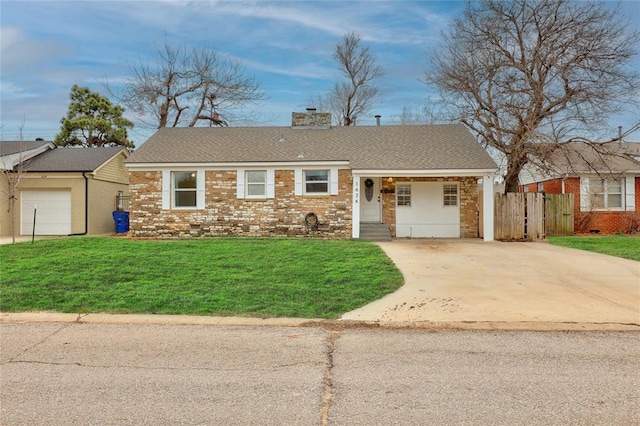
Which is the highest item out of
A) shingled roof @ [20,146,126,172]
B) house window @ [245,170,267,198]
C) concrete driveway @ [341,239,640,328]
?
shingled roof @ [20,146,126,172]

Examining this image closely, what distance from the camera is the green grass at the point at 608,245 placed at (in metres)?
12.1

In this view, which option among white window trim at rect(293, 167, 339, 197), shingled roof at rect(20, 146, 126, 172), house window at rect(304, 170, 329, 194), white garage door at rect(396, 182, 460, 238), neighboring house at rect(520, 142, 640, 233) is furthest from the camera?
neighboring house at rect(520, 142, 640, 233)

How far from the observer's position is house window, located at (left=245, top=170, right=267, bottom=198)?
54.1 feet

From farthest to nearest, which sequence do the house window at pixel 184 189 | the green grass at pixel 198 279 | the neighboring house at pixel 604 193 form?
the neighboring house at pixel 604 193 → the house window at pixel 184 189 → the green grass at pixel 198 279

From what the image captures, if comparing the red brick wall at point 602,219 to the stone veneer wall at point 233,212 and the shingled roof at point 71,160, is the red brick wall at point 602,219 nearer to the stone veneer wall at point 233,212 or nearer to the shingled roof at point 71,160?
the stone veneer wall at point 233,212

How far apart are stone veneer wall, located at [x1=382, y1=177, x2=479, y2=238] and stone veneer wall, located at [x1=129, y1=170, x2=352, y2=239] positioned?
195 cm

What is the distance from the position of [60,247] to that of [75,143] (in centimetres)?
2446

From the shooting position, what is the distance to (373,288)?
7707 millimetres

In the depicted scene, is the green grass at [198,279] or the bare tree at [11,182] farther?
the bare tree at [11,182]

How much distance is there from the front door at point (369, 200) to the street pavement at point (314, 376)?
11635mm

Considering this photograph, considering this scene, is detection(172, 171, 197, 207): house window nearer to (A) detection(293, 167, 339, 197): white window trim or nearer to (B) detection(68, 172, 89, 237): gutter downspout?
(A) detection(293, 167, 339, 197): white window trim

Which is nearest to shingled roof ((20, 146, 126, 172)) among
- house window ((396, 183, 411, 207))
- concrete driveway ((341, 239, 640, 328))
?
house window ((396, 183, 411, 207))

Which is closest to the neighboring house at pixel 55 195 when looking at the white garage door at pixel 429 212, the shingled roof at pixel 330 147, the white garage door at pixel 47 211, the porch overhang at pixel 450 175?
the white garage door at pixel 47 211

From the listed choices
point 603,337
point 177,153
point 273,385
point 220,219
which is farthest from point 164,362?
point 177,153
